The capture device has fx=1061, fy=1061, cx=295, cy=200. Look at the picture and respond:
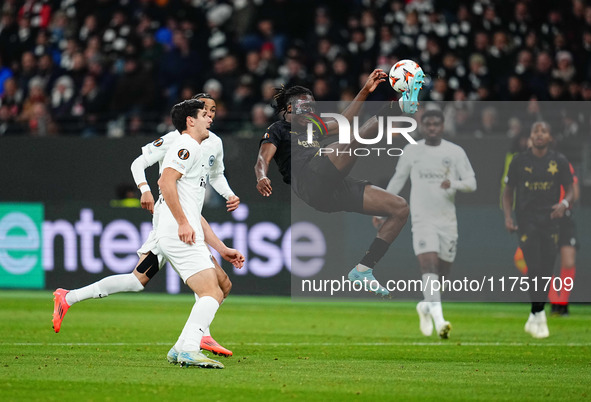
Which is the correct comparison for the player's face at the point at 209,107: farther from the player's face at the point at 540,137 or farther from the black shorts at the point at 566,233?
the black shorts at the point at 566,233

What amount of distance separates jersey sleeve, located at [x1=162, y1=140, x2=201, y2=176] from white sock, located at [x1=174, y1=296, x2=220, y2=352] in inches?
42.0

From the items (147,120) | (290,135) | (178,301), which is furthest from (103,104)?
(290,135)

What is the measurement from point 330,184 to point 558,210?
3.89 meters

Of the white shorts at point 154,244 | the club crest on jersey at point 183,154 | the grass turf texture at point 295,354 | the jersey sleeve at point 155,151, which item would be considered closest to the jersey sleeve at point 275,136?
the jersey sleeve at point 155,151

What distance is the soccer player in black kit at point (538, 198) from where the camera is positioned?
1270 cm

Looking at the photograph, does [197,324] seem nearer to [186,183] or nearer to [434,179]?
[186,183]

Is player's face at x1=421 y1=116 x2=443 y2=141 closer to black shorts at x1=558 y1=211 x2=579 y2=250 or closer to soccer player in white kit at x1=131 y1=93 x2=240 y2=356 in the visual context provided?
black shorts at x1=558 y1=211 x2=579 y2=250

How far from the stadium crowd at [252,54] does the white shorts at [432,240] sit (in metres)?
3.31

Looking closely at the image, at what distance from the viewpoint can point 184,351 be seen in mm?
8492

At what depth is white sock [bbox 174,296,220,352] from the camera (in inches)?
334

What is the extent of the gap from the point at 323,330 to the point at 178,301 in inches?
163

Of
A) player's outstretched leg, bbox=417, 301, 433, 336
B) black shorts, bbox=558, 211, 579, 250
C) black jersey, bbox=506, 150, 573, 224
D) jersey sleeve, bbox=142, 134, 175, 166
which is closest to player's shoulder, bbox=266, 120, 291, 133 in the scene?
jersey sleeve, bbox=142, 134, 175, 166

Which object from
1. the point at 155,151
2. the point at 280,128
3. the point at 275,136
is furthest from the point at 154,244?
the point at 280,128

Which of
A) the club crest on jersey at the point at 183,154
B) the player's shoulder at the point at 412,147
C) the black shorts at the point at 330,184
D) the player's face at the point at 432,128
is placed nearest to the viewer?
the club crest on jersey at the point at 183,154
